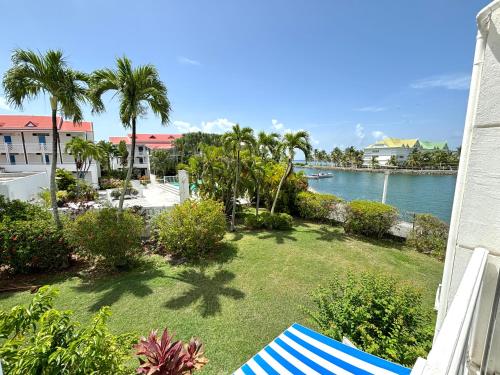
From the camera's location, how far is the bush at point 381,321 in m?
3.01

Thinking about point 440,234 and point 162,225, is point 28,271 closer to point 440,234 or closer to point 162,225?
point 162,225

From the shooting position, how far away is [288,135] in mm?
13078

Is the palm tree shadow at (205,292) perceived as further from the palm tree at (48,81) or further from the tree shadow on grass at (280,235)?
the palm tree at (48,81)

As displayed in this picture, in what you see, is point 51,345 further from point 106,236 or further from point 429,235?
point 429,235

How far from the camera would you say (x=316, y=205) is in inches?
560

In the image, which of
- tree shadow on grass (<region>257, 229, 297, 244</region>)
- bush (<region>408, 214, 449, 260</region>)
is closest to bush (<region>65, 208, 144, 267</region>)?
tree shadow on grass (<region>257, 229, 297, 244</region>)

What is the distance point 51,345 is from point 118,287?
5.89 metres

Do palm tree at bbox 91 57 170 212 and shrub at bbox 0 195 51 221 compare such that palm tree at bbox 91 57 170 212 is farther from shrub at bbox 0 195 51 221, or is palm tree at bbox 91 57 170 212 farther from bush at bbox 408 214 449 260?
bush at bbox 408 214 449 260

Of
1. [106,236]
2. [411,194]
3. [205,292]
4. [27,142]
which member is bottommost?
[411,194]

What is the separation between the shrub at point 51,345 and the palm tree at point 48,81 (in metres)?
7.98

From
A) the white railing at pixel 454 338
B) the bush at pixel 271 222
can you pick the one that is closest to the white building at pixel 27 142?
the bush at pixel 271 222

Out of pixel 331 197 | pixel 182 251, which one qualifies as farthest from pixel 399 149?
pixel 182 251

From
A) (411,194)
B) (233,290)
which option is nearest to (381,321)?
A: (233,290)

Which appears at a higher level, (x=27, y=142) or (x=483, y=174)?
(x=27, y=142)
